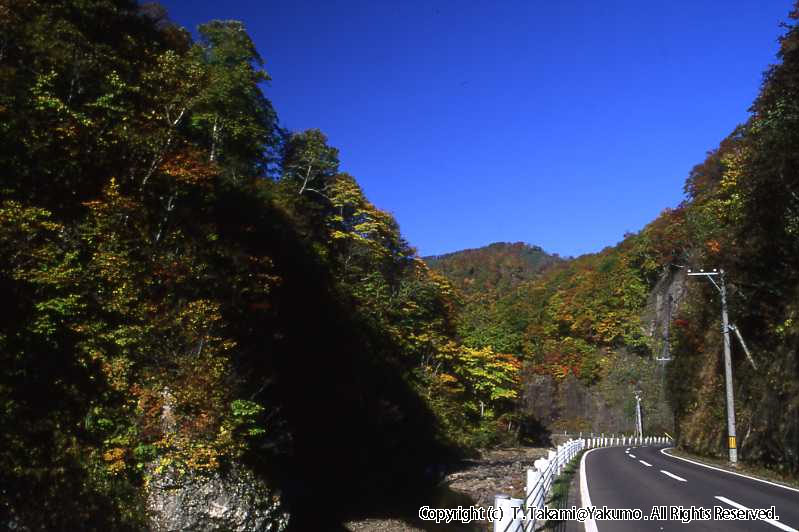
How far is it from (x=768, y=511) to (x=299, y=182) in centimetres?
2870

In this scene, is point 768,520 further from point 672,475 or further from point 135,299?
point 135,299

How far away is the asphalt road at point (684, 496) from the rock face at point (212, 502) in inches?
345

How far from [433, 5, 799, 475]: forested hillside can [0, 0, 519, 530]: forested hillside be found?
1677 cm

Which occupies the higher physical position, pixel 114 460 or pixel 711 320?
pixel 711 320

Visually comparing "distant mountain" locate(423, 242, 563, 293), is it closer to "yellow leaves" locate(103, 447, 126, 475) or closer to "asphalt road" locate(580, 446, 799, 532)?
"asphalt road" locate(580, 446, 799, 532)

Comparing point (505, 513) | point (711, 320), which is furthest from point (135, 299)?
point (711, 320)

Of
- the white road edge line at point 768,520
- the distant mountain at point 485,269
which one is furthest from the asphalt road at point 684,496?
the distant mountain at point 485,269

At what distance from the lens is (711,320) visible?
104 ft

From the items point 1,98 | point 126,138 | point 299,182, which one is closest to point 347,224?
point 299,182

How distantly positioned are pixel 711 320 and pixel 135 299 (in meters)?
30.5

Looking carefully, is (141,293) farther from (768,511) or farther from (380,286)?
(380,286)

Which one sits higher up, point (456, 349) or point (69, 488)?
point (456, 349)

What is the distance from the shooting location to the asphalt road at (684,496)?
859 centimetres

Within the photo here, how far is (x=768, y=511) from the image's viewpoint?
946cm
